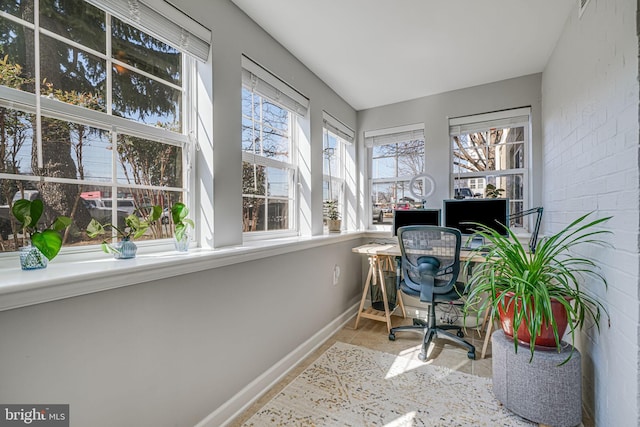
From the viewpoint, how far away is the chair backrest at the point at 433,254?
2135mm

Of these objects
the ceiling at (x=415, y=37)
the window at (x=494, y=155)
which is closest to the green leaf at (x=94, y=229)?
the ceiling at (x=415, y=37)

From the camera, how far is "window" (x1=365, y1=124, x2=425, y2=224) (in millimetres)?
3320

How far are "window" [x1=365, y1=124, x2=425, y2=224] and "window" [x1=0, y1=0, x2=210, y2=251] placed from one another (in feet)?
7.86

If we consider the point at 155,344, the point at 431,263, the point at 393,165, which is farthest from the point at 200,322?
the point at 393,165

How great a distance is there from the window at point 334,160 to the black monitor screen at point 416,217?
69 cm

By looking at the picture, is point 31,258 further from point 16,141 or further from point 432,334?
point 432,334

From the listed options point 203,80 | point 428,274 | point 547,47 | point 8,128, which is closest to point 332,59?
point 203,80

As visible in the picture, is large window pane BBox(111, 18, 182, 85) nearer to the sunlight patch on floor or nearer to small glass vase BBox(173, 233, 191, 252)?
small glass vase BBox(173, 233, 191, 252)

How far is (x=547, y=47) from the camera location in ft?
7.39

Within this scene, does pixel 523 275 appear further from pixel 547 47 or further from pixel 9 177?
pixel 9 177

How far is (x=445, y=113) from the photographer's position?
3064mm

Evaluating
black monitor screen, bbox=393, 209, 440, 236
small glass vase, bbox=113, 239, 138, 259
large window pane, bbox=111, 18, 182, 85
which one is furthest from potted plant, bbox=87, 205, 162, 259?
black monitor screen, bbox=393, 209, 440, 236

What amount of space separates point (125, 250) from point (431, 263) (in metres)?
1.99

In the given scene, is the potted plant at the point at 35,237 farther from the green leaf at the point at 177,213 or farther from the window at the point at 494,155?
the window at the point at 494,155
